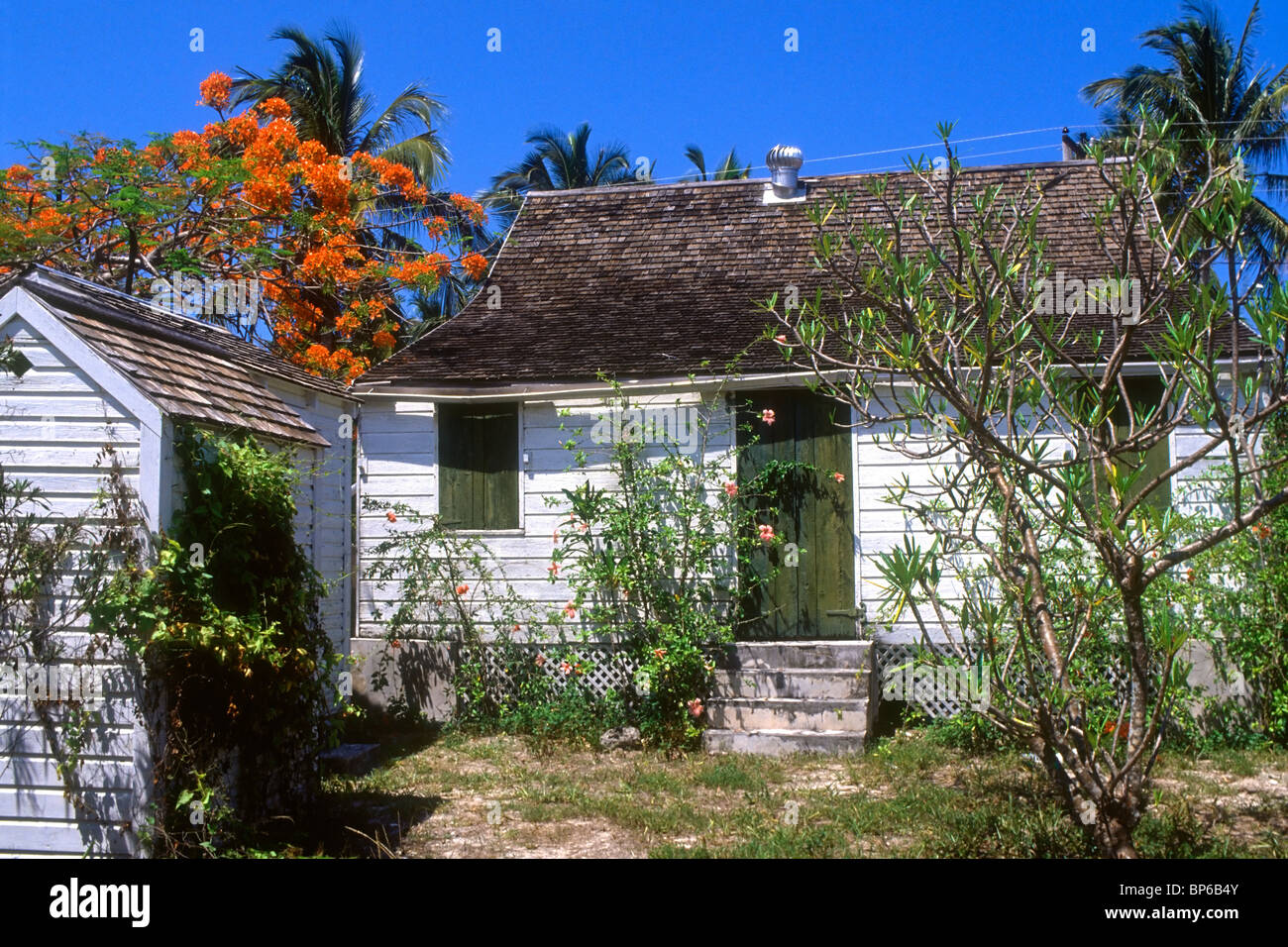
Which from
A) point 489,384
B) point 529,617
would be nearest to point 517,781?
point 529,617

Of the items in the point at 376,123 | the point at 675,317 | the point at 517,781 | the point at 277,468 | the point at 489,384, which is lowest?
the point at 517,781

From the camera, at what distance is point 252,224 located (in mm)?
14734

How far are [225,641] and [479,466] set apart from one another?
16.8 feet

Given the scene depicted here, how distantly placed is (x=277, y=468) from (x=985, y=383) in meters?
3.95

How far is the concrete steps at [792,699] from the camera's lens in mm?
8438

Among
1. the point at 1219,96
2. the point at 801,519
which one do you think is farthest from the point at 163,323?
the point at 1219,96

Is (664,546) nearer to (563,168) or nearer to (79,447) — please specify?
(79,447)

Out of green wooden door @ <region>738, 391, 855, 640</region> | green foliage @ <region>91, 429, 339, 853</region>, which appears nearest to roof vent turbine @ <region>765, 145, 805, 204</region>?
green wooden door @ <region>738, 391, 855, 640</region>

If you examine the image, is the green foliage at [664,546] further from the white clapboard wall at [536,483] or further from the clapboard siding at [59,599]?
the clapboard siding at [59,599]

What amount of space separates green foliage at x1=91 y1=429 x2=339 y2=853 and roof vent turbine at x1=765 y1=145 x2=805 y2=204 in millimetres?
8184
